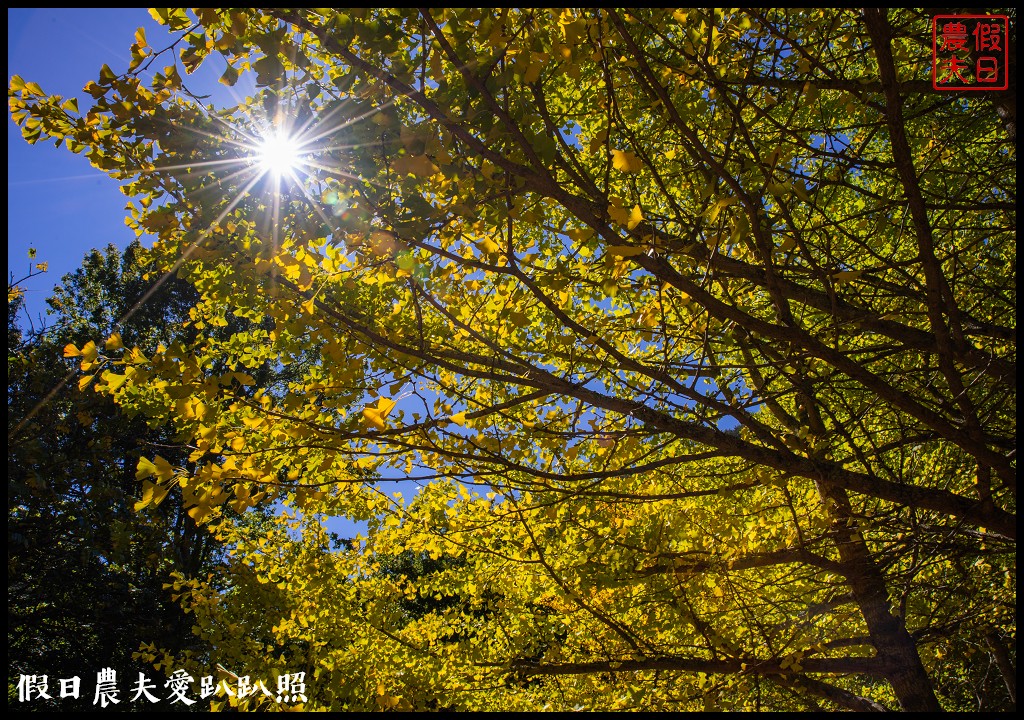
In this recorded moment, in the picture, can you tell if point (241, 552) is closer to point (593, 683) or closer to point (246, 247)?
point (593, 683)

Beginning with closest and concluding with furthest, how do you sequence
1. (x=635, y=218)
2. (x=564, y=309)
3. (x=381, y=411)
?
(x=635, y=218)
(x=381, y=411)
(x=564, y=309)

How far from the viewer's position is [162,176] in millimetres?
2090

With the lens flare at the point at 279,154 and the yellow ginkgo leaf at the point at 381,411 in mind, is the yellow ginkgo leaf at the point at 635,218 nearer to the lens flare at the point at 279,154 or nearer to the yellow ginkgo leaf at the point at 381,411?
the yellow ginkgo leaf at the point at 381,411

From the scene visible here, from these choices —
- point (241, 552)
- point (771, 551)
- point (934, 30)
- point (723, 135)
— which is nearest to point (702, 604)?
point (771, 551)

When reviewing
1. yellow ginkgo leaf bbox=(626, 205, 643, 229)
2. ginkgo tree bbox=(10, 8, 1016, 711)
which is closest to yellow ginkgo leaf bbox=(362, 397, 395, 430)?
ginkgo tree bbox=(10, 8, 1016, 711)

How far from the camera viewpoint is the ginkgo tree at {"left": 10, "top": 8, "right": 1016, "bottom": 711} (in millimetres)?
1880

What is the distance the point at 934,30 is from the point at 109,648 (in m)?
12.7

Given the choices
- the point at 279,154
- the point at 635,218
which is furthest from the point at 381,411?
the point at 279,154

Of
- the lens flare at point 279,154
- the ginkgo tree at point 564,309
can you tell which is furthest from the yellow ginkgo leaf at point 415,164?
the lens flare at point 279,154

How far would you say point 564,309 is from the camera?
10.2 ft

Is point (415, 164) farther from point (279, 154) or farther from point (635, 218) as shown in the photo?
point (279, 154)

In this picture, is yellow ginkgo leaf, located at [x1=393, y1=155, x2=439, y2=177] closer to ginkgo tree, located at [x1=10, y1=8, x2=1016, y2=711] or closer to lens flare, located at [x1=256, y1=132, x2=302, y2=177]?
ginkgo tree, located at [x1=10, y1=8, x2=1016, y2=711]

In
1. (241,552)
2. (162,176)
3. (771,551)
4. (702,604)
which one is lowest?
(702,604)

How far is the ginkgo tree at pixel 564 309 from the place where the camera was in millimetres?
1880
